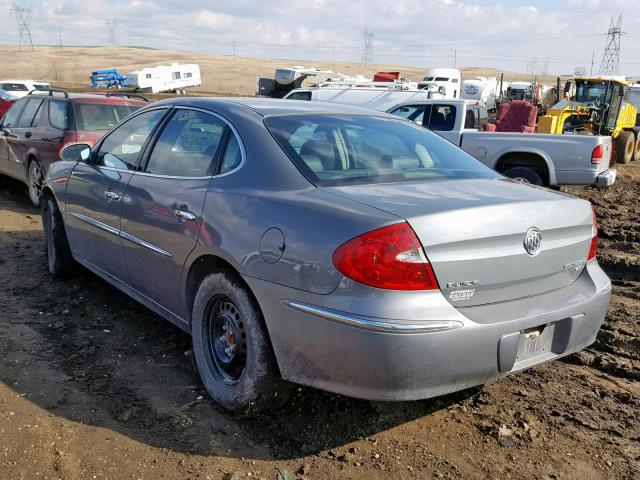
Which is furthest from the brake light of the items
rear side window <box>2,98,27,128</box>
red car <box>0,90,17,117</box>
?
red car <box>0,90,17,117</box>

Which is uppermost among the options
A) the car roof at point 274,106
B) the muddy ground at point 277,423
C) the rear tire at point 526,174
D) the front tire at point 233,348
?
the car roof at point 274,106

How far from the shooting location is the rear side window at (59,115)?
27.2 ft

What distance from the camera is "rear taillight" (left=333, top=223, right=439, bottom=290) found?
8.47 feet

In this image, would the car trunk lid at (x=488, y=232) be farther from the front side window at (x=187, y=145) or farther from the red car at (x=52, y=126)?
the red car at (x=52, y=126)

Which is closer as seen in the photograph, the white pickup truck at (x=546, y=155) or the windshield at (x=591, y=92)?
the white pickup truck at (x=546, y=155)

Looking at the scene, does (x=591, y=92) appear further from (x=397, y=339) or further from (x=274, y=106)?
(x=397, y=339)

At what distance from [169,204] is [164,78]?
50175 millimetres

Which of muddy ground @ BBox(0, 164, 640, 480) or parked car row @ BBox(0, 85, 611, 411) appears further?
muddy ground @ BBox(0, 164, 640, 480)

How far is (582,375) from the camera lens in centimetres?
387

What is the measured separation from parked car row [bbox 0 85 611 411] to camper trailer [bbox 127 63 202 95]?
4705 cm

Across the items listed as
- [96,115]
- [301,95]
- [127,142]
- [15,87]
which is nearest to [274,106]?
[127,142]

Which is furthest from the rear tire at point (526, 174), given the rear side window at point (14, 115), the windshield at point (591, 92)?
the windshield at point (591, 92)

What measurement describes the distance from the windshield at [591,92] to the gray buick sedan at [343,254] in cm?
1822

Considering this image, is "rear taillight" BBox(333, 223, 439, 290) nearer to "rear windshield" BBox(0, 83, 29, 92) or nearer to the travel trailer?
"rear windshield" BBox(0, 83, 29, 92)
